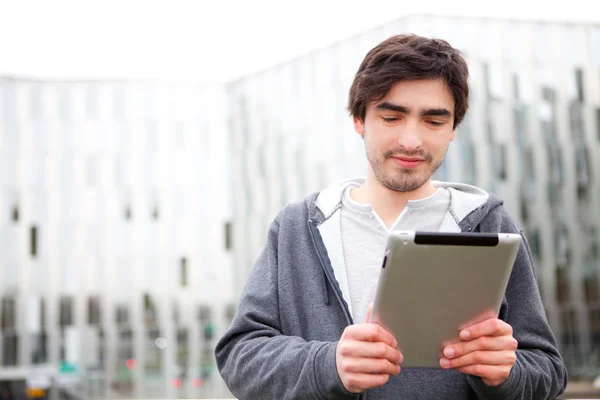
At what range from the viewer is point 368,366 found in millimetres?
1387

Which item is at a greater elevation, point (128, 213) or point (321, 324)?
point (128, 213)

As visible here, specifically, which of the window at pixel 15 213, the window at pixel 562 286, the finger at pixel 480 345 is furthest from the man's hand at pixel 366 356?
the window at pixel 15 213

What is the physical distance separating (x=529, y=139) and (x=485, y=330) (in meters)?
25.4

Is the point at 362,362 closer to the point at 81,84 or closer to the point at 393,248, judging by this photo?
the point at 393,248

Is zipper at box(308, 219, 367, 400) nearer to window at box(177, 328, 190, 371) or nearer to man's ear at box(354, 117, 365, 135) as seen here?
man's ear at box(354, 117, 365, 135)

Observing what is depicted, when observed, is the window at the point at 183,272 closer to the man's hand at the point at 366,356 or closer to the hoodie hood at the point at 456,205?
the hoodie hood at the point at 456,205

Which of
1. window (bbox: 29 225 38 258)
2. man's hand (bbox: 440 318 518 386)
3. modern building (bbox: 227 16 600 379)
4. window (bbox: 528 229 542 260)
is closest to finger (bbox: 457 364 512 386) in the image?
man's hand (bbox: 440 318 518 386)

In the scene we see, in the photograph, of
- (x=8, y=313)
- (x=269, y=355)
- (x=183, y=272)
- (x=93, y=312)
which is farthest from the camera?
(x=183, y=272)

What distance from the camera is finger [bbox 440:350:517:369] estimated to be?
144 cm

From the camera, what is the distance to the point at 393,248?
1.30 meters

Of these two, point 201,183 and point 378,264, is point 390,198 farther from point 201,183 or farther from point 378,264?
point 201,183

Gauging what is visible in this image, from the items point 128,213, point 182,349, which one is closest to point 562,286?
point 182,349

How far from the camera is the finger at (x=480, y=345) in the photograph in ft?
4.69

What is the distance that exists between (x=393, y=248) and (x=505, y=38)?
85.5 feet
